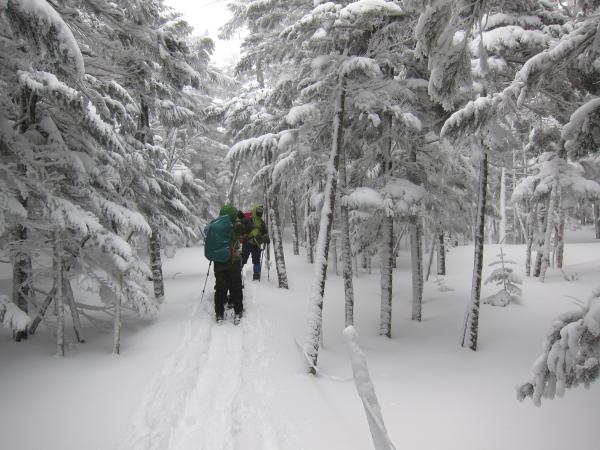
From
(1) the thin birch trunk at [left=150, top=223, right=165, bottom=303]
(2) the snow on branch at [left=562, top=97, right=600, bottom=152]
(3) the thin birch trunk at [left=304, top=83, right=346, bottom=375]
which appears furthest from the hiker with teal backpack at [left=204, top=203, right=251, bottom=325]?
(2) the snow on branch at [left=562, top=97, right=600, bottom=152]

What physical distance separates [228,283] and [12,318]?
4439 millimetres

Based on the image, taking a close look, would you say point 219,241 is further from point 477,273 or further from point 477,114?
point 477,273

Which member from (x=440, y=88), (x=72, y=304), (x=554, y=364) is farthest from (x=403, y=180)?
(x=72, y=304)

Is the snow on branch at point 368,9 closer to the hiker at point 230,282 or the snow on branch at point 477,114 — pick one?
the snow on branch at point 477,114

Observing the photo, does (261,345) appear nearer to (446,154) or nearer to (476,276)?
(476,276)

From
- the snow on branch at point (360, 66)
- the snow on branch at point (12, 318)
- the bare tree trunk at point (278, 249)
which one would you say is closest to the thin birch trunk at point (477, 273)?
the snow on branch at point (360, 66)

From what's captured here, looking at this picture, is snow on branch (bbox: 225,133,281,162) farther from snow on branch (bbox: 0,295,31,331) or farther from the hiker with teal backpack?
snow on branch (bbox: 0,295,31,331)

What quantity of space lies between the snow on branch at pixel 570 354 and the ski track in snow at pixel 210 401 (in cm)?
308

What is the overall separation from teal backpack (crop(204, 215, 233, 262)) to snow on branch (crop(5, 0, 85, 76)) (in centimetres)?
544

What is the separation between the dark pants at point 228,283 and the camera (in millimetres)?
9164

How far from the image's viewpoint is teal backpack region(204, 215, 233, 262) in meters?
9.30

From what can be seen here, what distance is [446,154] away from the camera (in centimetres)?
1092

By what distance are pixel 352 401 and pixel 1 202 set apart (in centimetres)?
606

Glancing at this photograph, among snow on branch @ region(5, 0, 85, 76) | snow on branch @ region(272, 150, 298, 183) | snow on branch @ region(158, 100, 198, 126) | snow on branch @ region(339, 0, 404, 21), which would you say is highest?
snow on branch @ region(339, 0, 404, 21)
